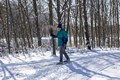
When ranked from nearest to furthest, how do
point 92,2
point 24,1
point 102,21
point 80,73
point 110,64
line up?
point 80,73 → point 110,64 → point 24,1 → point 92,2 → point 102,21

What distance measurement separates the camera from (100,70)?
988cm

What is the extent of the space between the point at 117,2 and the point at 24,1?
17851 mm

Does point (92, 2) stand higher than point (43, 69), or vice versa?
point (92, 2)

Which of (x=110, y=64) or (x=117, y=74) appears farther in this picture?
(x=110, y=64)

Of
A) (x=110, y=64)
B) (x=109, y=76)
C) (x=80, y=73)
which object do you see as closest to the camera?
(x=109, y=76)

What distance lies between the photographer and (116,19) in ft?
143

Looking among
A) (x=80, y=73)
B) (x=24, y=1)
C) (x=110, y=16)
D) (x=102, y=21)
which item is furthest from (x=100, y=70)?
(x=110, y=16)

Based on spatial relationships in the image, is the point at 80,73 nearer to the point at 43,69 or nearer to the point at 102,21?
the point at 43,69

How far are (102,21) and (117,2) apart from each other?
16.4ft

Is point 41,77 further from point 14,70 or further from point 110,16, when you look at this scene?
point 110,16

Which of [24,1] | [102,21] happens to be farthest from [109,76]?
[102,21]

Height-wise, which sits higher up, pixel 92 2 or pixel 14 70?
pixel 92 2

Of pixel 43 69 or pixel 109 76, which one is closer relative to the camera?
pixel 109 76

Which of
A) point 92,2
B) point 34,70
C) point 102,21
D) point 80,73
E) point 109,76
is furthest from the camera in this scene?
point 102,21
